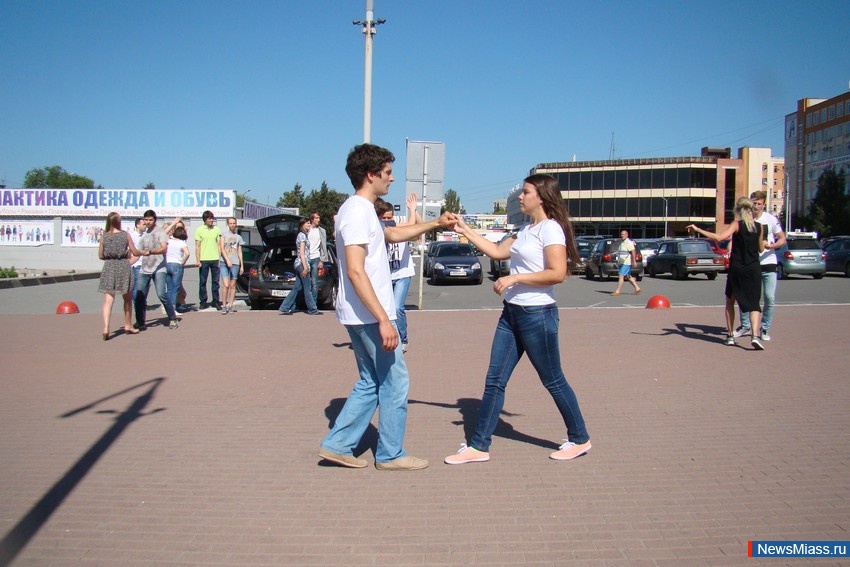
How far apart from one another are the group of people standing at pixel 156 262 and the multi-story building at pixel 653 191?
73.8 m

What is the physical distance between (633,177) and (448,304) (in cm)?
7608

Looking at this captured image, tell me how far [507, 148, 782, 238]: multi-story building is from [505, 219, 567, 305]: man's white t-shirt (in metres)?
81.6

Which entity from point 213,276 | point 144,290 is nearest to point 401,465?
point 144,290

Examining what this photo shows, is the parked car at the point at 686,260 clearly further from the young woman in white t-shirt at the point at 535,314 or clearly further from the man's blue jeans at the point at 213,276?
the young woman in white t-shirt at the point at 535,314

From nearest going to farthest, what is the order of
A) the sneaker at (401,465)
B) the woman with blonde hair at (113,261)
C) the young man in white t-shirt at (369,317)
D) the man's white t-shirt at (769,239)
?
the young man in white t-shirt at (369,317) < the sneaker at (401,465) < the man's white t-shirt at (769,239) < the woman with blonde hair at (113,261)

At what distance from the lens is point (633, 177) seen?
8725 cm

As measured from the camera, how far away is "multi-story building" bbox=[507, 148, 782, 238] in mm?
85250

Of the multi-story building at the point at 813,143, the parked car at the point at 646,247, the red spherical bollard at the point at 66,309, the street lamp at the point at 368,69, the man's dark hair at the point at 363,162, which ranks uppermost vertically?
the multi-story building at the point at 813,143

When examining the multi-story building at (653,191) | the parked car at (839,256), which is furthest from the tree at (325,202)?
the parked car at (839,256)

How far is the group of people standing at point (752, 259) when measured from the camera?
8469 mm

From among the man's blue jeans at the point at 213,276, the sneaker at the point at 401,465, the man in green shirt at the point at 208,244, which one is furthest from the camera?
the man's blue jeans at the point at 213,276

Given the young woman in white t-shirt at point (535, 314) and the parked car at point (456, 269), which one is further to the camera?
the parked car at point (456, 269)

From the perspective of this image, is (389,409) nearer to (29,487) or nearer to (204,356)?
(29,487)

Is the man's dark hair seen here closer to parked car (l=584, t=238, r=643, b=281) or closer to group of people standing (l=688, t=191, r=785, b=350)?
group of people standing (l=688, t=191, r=785, b=350)
